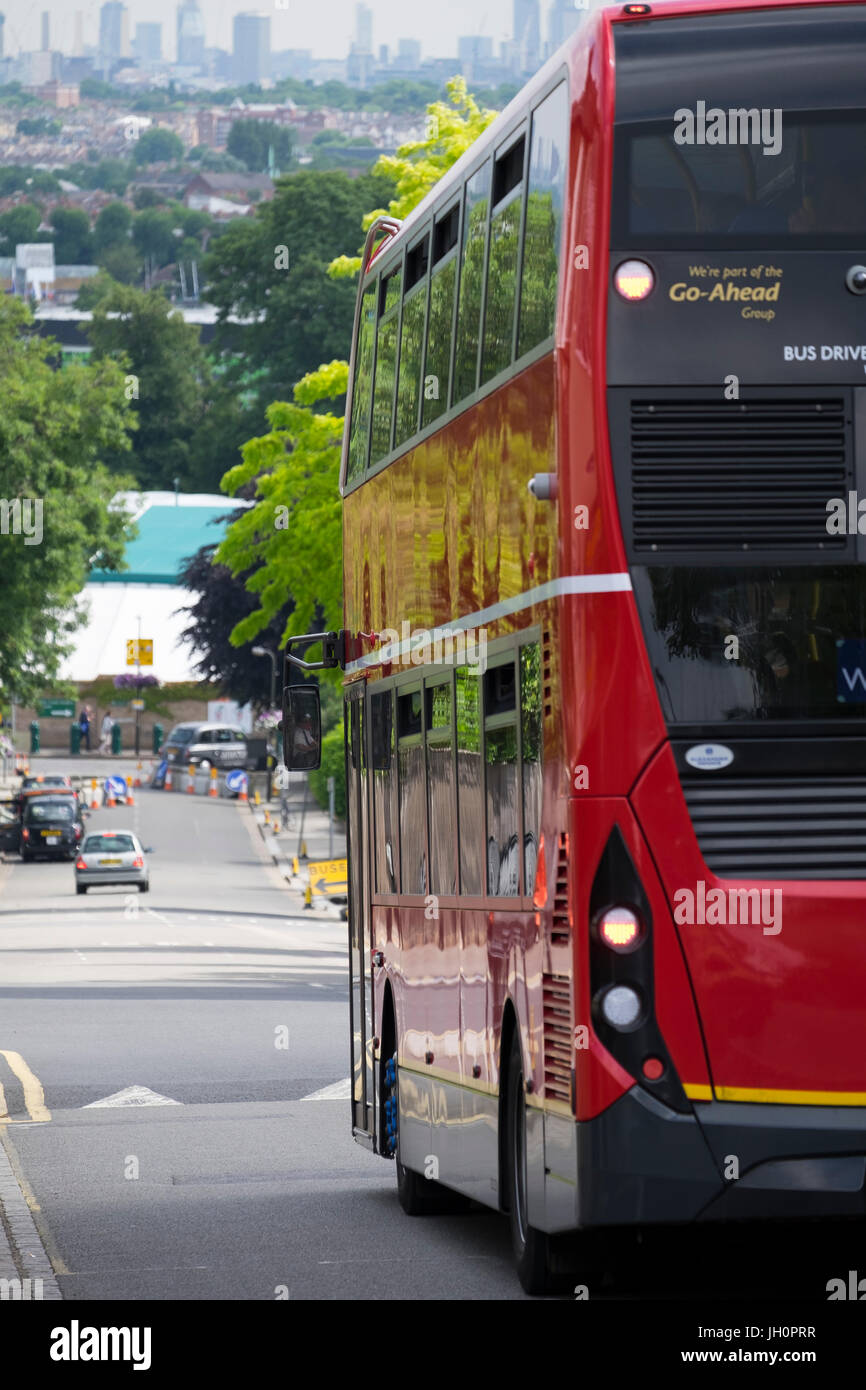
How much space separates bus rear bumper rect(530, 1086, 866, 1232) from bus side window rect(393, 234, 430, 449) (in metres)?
4.64

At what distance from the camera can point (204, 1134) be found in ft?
57.9

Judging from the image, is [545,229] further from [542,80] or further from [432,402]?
[432,402]

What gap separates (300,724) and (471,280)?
4.16m

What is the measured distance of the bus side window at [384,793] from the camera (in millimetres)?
13422

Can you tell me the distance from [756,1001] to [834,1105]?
40cm

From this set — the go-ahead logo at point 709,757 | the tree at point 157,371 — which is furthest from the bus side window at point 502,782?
the tree at point 157,371

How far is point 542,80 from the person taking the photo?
32.9ft

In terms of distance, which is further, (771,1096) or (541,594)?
(541,594)

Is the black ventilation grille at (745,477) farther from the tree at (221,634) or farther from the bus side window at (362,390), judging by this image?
the tree at (221,634)

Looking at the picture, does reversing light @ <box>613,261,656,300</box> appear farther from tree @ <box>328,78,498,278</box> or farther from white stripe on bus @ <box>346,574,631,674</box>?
tree @ <box>328,78,498,278</box>

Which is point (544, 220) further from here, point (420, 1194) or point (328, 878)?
point (328, 878)

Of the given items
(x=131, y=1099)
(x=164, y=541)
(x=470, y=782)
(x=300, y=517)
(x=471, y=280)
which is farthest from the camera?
(x=164, y=541)

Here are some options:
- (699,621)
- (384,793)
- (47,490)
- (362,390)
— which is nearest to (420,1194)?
(384,793)

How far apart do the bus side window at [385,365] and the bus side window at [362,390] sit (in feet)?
0.83
